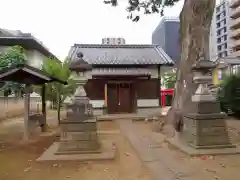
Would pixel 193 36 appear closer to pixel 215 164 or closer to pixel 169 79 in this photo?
pixel 215 164

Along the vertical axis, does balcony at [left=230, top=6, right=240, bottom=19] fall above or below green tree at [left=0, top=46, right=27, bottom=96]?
above

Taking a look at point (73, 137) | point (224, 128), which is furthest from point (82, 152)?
point (224, 128)

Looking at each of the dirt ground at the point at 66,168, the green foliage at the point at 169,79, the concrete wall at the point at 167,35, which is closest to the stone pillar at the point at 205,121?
the dirt ground at the point at 66,168

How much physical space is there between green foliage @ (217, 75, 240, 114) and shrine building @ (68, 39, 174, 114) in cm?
418

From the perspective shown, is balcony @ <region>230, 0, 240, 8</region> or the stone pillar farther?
balcony @ <region>230, 0, 240, 8</region>

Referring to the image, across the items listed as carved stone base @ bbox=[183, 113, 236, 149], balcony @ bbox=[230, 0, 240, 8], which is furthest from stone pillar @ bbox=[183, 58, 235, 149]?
balcony @ bbox=[230, 0, 240, 8]

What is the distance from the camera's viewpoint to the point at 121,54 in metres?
20.9

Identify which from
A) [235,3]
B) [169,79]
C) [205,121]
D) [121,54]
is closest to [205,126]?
[205,121]

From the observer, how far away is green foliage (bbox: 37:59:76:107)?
1480 cm

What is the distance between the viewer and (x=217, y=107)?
803cm

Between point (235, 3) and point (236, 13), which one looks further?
point (235, 3)

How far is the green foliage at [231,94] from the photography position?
16.9 m

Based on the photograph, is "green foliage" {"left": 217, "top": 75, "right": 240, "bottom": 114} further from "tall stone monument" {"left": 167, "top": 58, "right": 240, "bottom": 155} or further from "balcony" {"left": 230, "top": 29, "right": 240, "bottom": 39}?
"balcony" {"left": 230, "top": 29, "right": 240, "bottom": 39}

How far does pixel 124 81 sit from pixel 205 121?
12.0 meters
